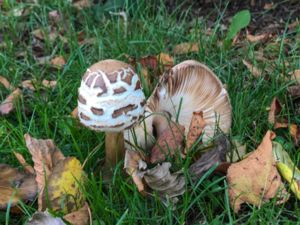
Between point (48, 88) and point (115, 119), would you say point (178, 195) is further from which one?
point (48, 88)

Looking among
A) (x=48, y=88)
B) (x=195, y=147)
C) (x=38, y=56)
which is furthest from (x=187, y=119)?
(x=38, y=56)

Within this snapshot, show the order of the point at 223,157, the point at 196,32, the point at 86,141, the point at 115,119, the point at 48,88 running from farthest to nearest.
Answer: the point at 196,32 < the point at 48,88 < the point at 86,141 < the point at 223,157 < the point at 115,119

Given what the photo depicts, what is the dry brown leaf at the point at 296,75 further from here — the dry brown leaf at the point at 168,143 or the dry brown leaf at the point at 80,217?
the dry brown leaf at the point at 80,217

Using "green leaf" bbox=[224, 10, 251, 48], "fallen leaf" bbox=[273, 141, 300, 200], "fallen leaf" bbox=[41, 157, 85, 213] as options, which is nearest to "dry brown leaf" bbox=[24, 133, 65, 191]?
"fallen leaf" bbox=[41, 157, 85, 213]

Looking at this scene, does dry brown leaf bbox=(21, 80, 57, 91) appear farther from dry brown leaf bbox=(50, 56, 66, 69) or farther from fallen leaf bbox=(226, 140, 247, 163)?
fallen leaf bbox=(226, 140, 247, 163)

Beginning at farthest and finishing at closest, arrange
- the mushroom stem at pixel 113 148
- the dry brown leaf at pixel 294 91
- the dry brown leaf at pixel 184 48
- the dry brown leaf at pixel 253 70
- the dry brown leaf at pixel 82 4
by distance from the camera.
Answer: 1. the dry brown leaf at pixel 82 4
2. the dry brown leaf at pixel 184 48
3. the dry brown leaf at pixel 253 70
4. the dry brown leaf at pixel 294 91
5. the mushroom stem at pixel 113 148

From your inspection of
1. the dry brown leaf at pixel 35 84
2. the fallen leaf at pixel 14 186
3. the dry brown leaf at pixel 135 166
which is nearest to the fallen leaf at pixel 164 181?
the dry brown leaf at pixel 135 166

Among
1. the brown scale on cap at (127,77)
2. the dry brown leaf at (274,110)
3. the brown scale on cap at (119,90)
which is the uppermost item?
the brown scale on cap at (127,77)
